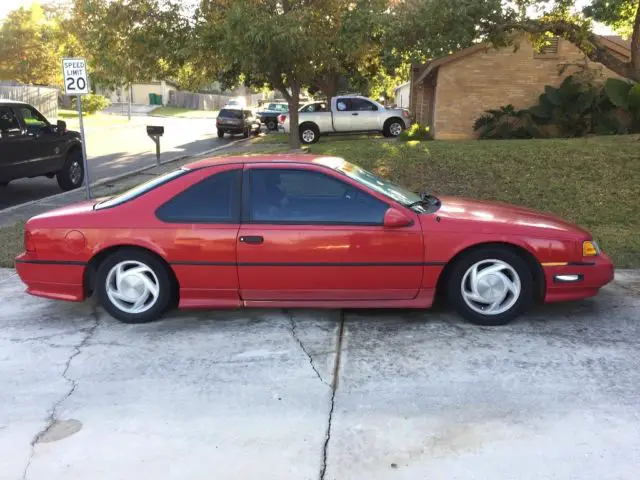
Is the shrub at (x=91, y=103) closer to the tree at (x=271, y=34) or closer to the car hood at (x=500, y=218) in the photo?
the tree at (x=271, y=34)

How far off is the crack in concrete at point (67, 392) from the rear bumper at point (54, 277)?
0.93 ft

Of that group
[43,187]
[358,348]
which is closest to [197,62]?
[43,187]

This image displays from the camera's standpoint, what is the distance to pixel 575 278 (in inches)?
179

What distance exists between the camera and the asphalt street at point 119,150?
12469mm

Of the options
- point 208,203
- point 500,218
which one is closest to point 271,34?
point 208,203

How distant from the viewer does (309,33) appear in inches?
499

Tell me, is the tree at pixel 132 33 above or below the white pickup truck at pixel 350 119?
above

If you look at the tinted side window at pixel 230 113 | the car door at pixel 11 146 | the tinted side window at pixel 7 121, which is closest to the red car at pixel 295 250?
the car door at pixel 11 146

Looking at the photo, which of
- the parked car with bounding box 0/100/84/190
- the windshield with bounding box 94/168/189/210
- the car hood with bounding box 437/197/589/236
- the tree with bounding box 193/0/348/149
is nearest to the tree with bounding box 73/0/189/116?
the tree with bounding box 193/0/348/149

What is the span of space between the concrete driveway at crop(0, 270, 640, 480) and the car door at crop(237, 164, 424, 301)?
1.14 feet

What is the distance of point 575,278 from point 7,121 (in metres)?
10.3

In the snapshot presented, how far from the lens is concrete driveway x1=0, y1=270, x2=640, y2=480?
9.70 feet

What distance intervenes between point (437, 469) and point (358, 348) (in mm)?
1464

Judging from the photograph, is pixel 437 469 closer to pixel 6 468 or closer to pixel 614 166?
pixel 6 468
